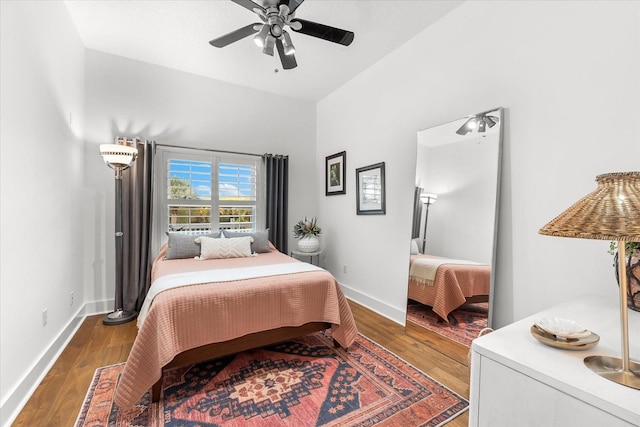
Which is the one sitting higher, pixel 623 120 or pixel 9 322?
pixel 623 120

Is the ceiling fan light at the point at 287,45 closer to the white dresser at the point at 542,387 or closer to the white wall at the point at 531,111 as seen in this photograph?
the white wall at the point at 531,111

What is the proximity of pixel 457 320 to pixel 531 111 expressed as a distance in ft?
5.82

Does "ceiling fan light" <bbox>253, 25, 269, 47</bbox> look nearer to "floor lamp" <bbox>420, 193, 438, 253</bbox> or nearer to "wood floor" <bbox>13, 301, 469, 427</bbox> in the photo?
"floor lamp" <bbox>420, 193, 438, 253</bbox>

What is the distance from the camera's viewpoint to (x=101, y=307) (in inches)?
131

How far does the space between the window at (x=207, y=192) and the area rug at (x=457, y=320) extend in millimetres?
2488

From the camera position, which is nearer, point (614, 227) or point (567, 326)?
point (614, 227)

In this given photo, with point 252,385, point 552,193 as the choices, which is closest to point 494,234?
point 552,193

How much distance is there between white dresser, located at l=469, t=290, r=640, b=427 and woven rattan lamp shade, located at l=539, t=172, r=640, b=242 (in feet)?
1.30

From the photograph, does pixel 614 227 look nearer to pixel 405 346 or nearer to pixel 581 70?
pixel 581 70

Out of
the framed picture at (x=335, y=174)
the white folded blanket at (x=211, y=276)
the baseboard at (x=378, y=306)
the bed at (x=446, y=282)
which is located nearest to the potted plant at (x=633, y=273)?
the bed at (x=446, y=282)

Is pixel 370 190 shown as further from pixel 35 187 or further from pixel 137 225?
pixel 35 187

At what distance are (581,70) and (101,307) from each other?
4.88m

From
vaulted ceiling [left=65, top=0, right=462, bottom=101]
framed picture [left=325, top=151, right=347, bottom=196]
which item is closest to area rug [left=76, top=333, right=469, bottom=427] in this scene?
framed picture [left=325, top=151, right=347, bottom=196]

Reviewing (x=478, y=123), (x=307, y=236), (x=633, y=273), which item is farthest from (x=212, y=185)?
(x=633, y=273)
